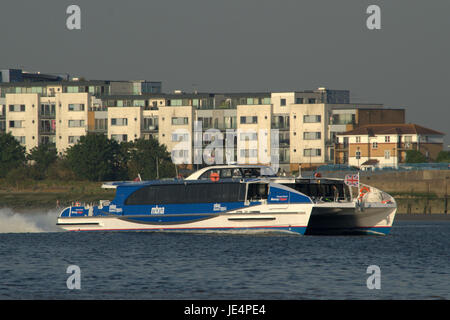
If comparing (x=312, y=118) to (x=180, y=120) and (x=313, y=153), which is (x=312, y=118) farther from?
(x=180, y=120)

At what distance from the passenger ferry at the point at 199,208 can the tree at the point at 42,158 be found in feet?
277

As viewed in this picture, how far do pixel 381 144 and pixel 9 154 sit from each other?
59.7 metres

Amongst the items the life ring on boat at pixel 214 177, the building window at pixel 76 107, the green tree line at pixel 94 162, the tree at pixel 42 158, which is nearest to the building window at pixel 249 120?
the green tree line at pixel 94 162

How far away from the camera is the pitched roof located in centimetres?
15362

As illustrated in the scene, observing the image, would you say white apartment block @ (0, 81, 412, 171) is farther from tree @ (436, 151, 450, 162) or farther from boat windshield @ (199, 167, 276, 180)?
boat windshield @ (199, 167, 276, 180)

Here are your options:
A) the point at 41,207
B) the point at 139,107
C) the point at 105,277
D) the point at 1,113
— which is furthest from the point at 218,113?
Result: the point at 105,277

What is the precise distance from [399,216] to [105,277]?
65250 millimetres

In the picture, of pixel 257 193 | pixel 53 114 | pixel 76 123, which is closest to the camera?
pixel 257 193

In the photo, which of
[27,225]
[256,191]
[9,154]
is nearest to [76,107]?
[9,154]

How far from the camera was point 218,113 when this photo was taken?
16400 cm

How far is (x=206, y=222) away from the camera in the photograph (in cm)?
6316

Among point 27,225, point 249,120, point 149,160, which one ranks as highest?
point 249,120

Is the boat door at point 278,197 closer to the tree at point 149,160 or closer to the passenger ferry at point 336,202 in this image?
the passenger ferry at point 336,202

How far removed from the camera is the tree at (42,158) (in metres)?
151
